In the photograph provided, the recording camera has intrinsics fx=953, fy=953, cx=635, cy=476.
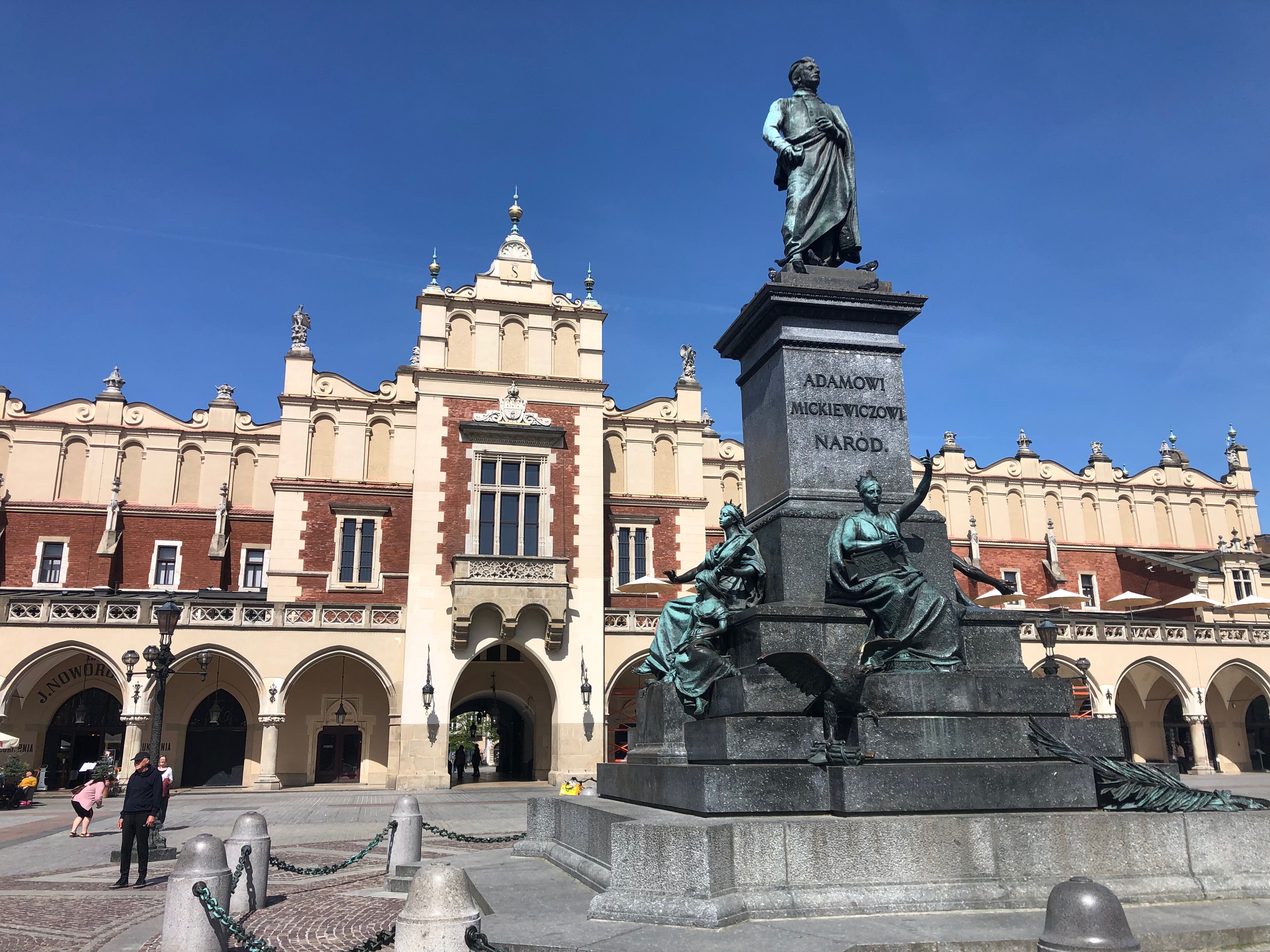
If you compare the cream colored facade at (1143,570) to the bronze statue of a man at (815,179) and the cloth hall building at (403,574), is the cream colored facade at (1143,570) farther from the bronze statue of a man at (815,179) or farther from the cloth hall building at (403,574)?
the bronze statue of a man at (815,179)

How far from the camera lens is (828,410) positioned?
7961mm

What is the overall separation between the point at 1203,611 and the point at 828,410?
34014mm

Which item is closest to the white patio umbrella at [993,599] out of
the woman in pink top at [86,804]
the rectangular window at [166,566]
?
the rectangular window at [166,566]

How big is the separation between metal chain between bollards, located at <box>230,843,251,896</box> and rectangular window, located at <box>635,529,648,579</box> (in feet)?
75.8

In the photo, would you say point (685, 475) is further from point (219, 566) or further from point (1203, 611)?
point (1203, 611)

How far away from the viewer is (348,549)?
96.5ft

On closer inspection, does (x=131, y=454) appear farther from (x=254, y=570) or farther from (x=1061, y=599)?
(x=1061, y=599)

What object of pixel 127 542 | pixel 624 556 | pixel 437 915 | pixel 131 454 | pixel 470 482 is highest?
pixel 131 454

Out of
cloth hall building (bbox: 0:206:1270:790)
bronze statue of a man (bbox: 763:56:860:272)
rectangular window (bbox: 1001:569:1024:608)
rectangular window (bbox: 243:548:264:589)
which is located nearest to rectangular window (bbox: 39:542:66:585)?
cloth hall building (bbox: 0:206:1270:790)

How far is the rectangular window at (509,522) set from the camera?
2839 cm

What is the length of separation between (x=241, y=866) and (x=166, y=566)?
25.9 metres

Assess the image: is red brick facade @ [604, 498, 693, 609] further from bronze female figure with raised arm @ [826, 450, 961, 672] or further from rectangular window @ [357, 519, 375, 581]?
bronze female figure with raised arm @ [826, 450, 961, 672]

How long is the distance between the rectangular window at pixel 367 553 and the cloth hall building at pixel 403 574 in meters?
0.07

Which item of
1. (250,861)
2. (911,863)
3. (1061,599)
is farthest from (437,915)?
(1061,599)
